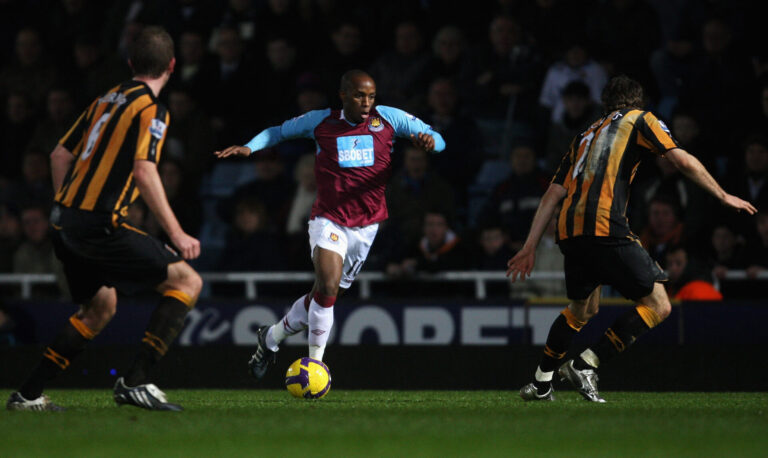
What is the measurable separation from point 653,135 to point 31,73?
10085 millimetres

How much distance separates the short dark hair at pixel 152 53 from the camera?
19.9ft

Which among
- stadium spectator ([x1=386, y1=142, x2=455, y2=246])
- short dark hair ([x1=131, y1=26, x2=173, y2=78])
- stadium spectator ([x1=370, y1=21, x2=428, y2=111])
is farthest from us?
stadium spectator ([x1=370, y1=21, x2=428, y2=111])

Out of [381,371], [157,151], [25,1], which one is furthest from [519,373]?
[25,1]

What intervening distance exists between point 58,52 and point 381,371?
7.73m

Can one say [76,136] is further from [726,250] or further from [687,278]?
[726,250]

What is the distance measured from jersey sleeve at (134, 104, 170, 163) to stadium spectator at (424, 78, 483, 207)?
6.41 meters

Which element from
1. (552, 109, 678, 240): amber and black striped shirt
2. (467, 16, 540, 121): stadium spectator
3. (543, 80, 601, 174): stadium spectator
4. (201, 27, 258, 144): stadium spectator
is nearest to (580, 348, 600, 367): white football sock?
(552, 109, 678, 240): amber and black striped shirt

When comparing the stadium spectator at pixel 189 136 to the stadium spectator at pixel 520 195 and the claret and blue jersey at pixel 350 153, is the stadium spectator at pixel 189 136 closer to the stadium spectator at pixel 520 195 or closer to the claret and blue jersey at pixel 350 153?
the stadium spectator at pixel 520 195

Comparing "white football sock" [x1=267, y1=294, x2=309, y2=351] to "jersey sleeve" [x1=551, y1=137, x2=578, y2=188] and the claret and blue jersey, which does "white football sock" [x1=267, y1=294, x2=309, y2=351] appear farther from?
"jersey sleeve" [x1=551, y1=137, x2=578, y2=188]

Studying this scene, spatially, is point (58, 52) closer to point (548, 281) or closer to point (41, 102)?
point (41, 102)

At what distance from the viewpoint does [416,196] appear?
11.8m

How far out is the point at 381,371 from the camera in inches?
402

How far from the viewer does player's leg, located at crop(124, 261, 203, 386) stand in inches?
236

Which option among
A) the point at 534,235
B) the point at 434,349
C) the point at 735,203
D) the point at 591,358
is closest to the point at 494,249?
the point at 434,349
